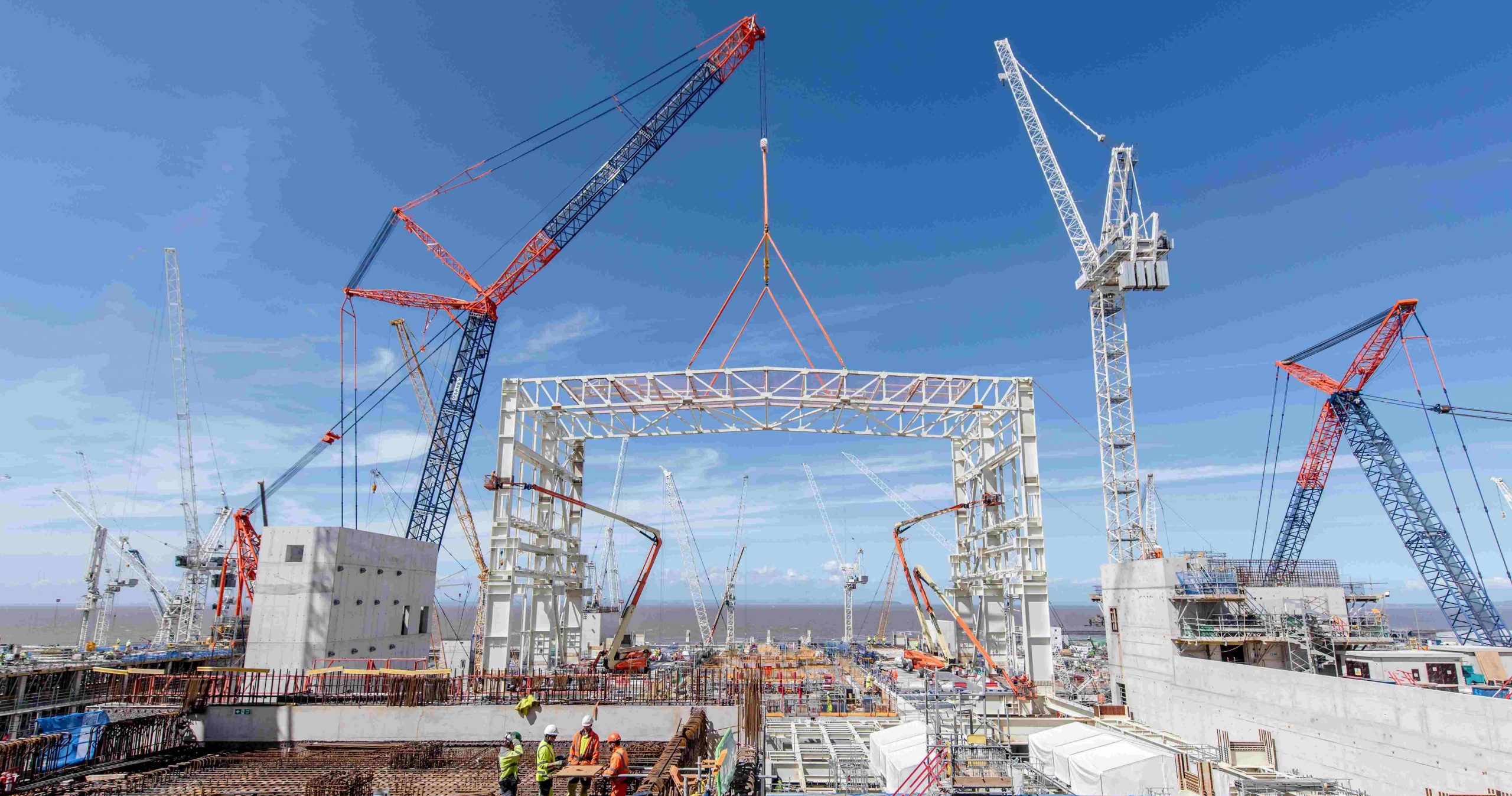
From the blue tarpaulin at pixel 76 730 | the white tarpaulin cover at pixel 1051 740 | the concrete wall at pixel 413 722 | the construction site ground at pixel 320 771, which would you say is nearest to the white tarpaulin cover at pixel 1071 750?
the white tarpaulin cover at pixel 1051 740

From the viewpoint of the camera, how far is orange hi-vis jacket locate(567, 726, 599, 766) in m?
14.2

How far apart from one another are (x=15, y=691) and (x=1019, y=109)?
6356 cm

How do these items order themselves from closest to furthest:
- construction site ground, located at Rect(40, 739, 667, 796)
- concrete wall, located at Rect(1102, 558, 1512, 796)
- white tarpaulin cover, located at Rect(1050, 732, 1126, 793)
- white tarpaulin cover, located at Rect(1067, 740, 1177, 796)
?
construction site ground, located at Rect(40, 739, 667, 796) → concrete wall, located at Rect(1102, 558, 1512, 796) → white tarpaulin cover, located at Rect(1067, 740, 1177, 796) → white tarpaulin cover, located at Rect(1050, 732, 1126, 793)

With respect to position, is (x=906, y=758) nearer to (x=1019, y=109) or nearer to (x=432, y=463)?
(x=432, y=463)

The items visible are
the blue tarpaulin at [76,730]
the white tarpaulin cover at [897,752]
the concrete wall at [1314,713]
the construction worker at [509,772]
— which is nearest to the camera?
the construction worker at [509,772]

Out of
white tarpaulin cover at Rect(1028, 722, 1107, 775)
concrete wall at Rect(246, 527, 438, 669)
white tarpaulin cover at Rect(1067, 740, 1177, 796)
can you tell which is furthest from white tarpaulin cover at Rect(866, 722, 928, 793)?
concrete wall at Rect(246, 527, 438, 669)

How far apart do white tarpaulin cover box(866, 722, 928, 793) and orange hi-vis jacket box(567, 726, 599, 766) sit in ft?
33.8

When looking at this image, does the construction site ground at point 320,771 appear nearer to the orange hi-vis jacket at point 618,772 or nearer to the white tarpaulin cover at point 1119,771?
the orange hi-vis jacket at point 618,772

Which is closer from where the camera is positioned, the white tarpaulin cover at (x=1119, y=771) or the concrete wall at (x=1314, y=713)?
the concrete wall at (x=1314, y=713)

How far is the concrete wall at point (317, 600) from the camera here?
2931 cm

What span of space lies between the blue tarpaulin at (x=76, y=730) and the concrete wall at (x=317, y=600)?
22.0 ft

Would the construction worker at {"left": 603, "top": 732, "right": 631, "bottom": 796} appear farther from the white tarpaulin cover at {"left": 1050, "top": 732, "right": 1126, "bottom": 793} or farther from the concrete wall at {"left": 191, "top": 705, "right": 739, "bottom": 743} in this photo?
the white tarpaulin cover at {"left": 1050, "top": 732, "right": 1126, "bottom": 793}

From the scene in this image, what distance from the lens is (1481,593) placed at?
53312mm

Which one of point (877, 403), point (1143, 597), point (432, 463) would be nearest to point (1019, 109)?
point (877, 403)
